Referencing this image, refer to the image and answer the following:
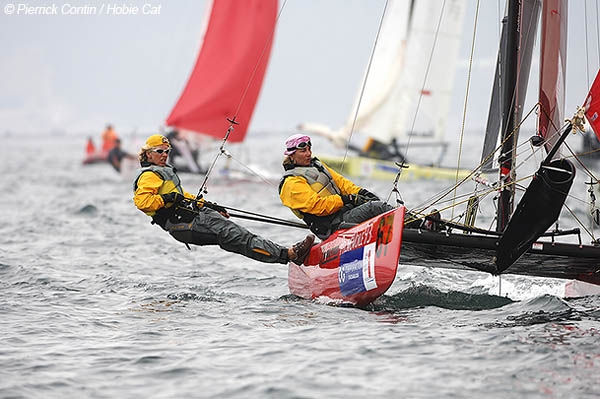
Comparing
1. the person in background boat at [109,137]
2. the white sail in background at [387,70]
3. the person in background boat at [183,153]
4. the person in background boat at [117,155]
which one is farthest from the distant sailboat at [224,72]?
the person in background boat at [109,137]

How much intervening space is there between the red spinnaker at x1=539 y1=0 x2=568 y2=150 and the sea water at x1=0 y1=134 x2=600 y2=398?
1118mm

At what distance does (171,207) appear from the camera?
6223 mm

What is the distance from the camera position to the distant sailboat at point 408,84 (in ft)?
58.1

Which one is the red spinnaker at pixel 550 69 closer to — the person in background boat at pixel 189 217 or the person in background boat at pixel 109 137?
the person in background boat at pixel 189 217

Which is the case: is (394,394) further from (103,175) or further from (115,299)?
(103,175)

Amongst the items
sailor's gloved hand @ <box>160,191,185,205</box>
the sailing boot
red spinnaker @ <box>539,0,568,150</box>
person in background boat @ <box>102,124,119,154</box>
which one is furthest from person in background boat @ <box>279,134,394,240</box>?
person in background boat @ <box>102,124,119,154</box>

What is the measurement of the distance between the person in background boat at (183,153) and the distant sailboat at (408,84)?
269 centimetres

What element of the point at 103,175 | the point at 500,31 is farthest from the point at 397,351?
the point at 103,175

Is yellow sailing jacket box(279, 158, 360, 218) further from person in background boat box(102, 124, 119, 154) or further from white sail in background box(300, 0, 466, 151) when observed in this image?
person in background boat box(102, 124, 119, 154)

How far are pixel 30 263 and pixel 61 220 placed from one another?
164 inches

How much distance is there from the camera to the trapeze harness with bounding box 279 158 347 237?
6.04 m

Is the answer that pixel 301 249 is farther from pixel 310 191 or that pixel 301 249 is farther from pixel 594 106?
pixel 594 106

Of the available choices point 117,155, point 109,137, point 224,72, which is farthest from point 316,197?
point 109,137

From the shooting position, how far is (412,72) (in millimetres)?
18531
